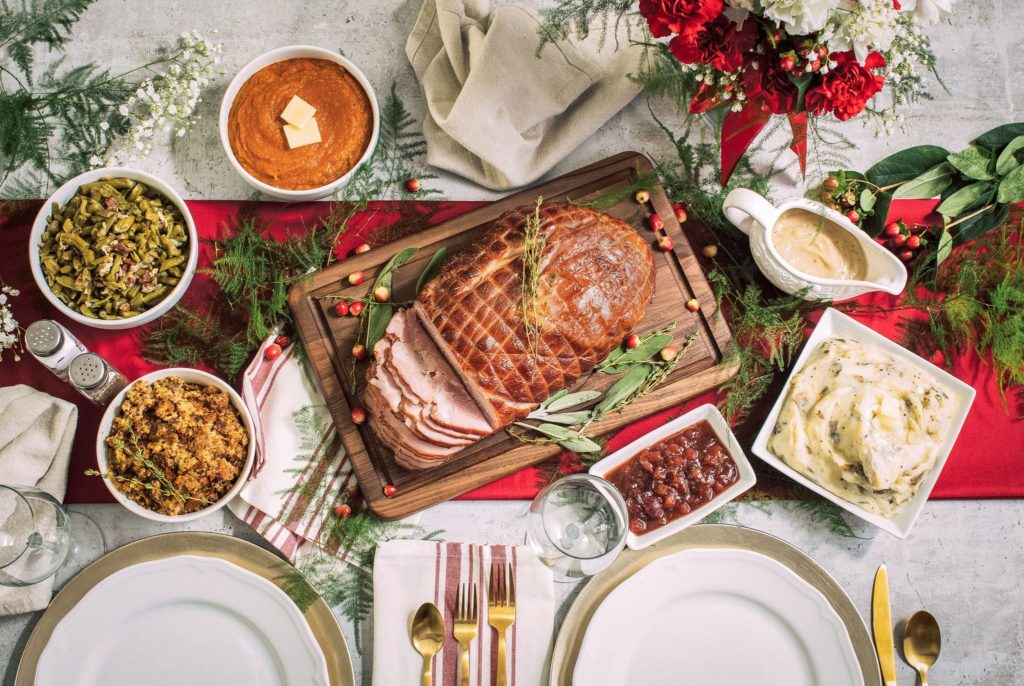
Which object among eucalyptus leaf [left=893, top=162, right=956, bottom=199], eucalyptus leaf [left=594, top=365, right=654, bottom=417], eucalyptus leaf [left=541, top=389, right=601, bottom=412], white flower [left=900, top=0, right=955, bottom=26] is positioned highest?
white flower [left=900, top=0, right=955, bottom=26]

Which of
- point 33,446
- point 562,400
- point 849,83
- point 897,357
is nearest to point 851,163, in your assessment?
point 897,357

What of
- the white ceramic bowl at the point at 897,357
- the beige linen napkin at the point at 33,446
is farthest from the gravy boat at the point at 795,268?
the beige linen napkin at the point at 33,446

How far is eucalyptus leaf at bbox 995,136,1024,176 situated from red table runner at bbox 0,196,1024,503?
313mm

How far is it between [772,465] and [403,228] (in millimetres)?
1788

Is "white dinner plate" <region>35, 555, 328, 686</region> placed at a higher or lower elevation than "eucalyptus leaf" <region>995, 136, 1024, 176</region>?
lower

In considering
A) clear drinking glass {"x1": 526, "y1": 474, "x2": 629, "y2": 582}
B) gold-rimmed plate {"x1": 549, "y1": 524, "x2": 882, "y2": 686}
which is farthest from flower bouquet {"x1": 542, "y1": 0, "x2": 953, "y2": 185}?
gold-rimmed plate {"x1": 549, "y1": 524, "x2": 882, "y2": 686}

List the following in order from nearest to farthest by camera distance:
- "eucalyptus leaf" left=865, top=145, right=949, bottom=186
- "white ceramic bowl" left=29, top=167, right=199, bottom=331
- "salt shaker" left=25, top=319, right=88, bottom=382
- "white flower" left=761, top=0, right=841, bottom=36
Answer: "white flower" left=761, top=0, right=841, bottom=36, "salt shaker" left=25, top=319, right=88, bottom=382, "white ceramic bowl" left=29, top=167, right=199, bottom=331, "eucalyptus leaf" left=865, top=145, right=949, bottom=186

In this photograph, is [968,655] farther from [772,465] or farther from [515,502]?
[515,502]

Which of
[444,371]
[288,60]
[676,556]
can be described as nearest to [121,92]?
[288,60]

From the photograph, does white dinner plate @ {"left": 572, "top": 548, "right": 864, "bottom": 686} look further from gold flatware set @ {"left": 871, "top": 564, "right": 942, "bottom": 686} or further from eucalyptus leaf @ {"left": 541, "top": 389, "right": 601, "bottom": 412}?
eucalyptus leaf @ {"left": 541, "top": 389, "right": 601, "bottom": 412}

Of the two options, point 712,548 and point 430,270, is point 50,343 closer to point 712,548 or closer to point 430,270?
point 430,270

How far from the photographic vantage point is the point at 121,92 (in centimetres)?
303

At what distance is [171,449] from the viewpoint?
8.34ft

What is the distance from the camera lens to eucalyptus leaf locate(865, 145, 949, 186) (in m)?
3.08
